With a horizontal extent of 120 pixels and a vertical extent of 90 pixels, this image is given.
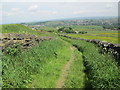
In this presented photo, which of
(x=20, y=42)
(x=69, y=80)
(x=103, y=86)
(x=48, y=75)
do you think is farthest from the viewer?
(x=20, y=42)

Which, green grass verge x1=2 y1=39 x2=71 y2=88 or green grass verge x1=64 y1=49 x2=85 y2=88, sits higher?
green grass verge x1=2 y1=39 x2=71 y2=88

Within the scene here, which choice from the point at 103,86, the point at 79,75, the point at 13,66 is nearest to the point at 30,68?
the point at 13,66

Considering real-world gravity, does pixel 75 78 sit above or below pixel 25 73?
below

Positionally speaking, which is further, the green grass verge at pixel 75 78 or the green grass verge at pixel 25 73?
the green grass verge at pixel 75 78

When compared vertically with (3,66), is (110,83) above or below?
below

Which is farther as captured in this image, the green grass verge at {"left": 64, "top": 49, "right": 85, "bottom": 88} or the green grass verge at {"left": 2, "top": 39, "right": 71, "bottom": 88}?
the green grass verge at {"left": 64, "top": 49, "right": 85, "bottom": 88}

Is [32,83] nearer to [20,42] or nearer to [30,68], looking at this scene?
[30,68]

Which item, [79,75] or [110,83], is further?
[79,75]

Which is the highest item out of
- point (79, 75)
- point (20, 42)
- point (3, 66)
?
point (20, 42)

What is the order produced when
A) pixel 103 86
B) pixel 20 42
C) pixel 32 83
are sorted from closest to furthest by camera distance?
pixel 103 86 → pixel 32 83 → pixel 20 42

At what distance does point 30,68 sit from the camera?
1021cm

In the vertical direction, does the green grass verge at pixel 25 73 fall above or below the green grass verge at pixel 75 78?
above

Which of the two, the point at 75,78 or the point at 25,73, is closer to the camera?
the point at 25,73

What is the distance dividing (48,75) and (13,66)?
8.16 feet
